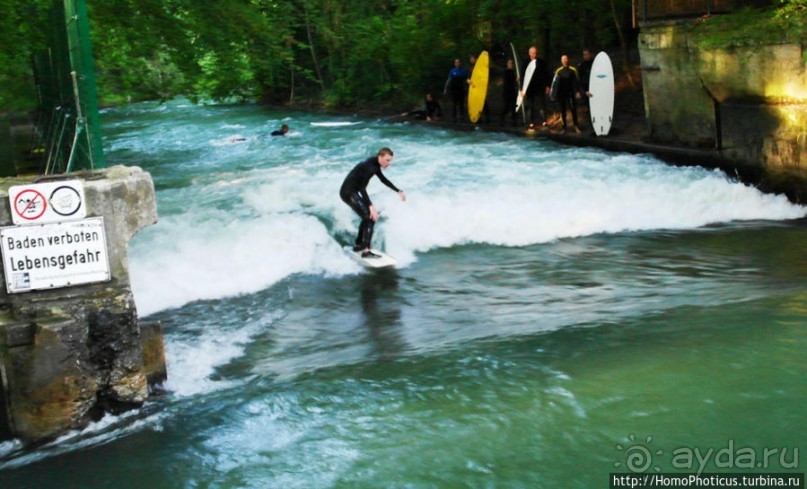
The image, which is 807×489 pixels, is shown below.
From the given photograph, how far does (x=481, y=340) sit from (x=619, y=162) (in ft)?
33.6

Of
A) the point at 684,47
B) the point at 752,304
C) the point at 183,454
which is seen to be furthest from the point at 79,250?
the point at 684,47

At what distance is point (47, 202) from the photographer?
6250mm

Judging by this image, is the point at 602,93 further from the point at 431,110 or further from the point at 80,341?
the point at 80,341

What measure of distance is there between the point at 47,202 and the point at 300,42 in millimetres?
21198

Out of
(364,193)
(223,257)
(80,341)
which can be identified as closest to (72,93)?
(223,257)

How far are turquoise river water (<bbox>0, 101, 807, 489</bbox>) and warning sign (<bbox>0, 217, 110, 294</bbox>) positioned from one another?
109 cm

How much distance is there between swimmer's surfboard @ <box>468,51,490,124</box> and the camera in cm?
2470

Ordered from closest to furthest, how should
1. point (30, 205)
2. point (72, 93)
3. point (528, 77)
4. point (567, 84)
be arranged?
point (30, 205) → point (72, 93) → point (567, 84) → point (528, 77)

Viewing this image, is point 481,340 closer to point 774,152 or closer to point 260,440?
point 260,440

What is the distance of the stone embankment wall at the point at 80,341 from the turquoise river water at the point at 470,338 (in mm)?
189

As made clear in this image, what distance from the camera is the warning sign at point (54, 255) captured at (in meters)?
6.19

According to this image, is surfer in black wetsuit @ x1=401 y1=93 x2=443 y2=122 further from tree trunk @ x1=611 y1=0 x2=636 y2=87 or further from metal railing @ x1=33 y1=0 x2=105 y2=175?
metal railing @ x1=33 y1=0 x2=105 y2=175

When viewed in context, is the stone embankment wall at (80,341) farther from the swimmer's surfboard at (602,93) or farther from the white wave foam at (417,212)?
the swimmer's surfboard at (602,93)

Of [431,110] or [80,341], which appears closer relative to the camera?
[80,341]
